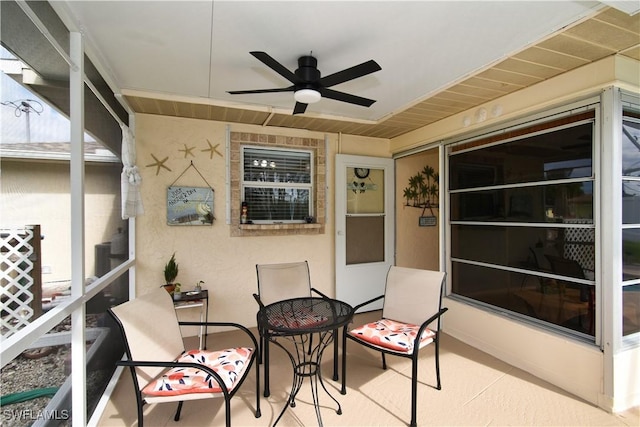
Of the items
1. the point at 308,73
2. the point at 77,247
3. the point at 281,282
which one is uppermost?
the point at 308,73

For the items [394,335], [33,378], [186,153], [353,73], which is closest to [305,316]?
[394,335]

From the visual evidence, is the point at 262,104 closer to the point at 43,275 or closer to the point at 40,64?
the point at 40,64

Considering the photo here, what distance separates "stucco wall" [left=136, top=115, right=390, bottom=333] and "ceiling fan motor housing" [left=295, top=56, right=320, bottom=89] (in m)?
1.70

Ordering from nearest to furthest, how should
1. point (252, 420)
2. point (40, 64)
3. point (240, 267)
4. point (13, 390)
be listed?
point (13, 390)
point (40, 64)
point (252, 420)
point (240, 267)

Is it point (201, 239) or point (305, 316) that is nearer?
point (305, 316)

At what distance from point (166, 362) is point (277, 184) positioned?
8.25 feet

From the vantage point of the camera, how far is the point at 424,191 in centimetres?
468

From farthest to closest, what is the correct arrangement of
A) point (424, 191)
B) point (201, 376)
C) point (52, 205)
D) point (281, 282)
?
1. point (424, 191)
2. point (281, 282)
3. point (201, 376)
4. point (52, 205)

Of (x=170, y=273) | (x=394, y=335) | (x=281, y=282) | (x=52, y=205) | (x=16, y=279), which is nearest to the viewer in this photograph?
(x=16, y=279)

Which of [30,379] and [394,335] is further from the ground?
[30,379]

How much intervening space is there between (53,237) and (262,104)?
2150mm

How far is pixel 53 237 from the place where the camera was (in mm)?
1580

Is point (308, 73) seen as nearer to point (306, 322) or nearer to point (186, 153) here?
point (306, 322)

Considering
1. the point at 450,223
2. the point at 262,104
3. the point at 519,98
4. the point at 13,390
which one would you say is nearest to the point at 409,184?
the point at 450,223
